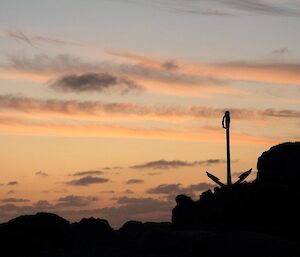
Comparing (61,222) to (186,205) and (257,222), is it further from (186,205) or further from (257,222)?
(257,222)

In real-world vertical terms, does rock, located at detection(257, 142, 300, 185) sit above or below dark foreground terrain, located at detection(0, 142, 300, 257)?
above

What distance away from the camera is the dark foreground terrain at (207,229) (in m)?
38.3

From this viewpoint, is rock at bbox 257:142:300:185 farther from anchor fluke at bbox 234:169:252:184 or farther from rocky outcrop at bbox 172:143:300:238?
anchor fluke at bbox 234:169:252:184

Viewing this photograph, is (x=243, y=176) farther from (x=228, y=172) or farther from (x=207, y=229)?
(x=207, y=229)

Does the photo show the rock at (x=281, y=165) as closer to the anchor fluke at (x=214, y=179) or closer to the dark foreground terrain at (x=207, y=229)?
the dark foreground terrain at (x=207, y=229)

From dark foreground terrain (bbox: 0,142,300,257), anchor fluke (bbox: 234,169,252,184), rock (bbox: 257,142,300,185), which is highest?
rock (bbox: 257,142,300,185)

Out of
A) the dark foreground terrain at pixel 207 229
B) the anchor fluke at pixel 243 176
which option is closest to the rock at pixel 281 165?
the dark foreground terrain at pixel 207 229

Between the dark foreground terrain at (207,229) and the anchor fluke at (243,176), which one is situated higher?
the anchor fluke at (243,176)

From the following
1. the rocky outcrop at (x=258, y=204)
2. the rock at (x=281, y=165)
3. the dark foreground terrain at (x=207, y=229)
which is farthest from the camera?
the rock at (x=281, y=165)

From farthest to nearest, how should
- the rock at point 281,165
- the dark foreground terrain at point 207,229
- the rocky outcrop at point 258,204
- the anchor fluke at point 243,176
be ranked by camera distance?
the rock at point 281,165 < the anchor fluke at point 243,176 < the rocky outcrop at point 258,204 < the dark foreground terrain at point 207,229

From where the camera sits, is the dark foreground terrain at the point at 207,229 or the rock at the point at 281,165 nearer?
the dark foreground terrain at the point at 207,229

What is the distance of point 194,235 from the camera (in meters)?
42.2

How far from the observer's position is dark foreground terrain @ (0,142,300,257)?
38.3 metres

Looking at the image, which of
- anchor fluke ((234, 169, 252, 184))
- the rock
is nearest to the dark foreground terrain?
the rock
